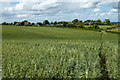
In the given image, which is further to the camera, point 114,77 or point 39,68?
point 39,68

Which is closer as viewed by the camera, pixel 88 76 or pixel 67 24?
pixel 88 76

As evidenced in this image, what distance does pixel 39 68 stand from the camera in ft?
21.1

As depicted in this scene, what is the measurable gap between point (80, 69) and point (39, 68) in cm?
201

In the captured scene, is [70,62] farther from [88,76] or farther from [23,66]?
[23,66]

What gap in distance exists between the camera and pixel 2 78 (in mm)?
6207

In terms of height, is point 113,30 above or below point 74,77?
above

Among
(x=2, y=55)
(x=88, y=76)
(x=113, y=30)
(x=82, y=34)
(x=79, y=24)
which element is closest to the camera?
(x=88, y=76)

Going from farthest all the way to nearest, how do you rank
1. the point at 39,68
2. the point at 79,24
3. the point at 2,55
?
1. the point at 79,24
2. the point at 2,55
3. the point at 39,68

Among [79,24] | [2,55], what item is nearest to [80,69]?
[2,55]

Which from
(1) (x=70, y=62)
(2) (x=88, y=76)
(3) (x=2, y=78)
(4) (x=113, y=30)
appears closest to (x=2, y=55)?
(3) (x=2, y=78)

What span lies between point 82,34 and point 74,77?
16.9 m

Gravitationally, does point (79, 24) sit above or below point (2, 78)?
above

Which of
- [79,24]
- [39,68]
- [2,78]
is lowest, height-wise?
[2,78]

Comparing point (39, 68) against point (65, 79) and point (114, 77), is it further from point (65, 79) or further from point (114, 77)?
point (114, 77)
